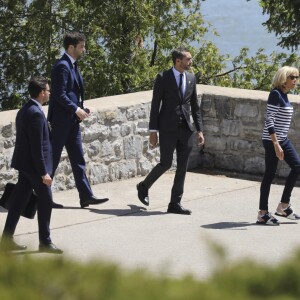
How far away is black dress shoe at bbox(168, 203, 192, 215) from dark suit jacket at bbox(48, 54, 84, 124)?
1.19 m

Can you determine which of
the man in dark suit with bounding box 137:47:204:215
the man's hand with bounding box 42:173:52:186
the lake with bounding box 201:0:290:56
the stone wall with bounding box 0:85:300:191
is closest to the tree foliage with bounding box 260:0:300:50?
the stone wall with bounding box 0:85:300:191

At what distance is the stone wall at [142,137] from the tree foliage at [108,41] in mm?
9834

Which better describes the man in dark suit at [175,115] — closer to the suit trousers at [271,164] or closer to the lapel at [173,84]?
the lapel at [173,84]

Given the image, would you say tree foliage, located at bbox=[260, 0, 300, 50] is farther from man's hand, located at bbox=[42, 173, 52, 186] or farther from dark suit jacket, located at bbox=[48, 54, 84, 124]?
man's hand, located at bbox=[42, 173, 52, 186]

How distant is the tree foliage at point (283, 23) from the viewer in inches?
796

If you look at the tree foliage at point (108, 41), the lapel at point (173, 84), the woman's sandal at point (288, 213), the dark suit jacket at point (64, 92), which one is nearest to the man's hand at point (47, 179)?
the dark suit jacket at point (64, 92)

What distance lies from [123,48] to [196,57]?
9.60ft

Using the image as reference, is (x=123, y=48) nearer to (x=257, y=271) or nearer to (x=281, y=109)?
(x=281, y=109)

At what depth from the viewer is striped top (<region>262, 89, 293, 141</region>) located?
848 centimetres

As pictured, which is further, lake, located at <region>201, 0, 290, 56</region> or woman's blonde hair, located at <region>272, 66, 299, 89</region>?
lake, located at <region>201, 0, 290, 56</region>

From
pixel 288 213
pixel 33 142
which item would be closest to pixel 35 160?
pixel 33 142

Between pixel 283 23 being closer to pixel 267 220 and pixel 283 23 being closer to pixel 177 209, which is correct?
pixel 177 209

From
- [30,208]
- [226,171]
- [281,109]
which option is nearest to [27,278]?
[30,208]

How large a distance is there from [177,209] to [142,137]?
5.79ft
